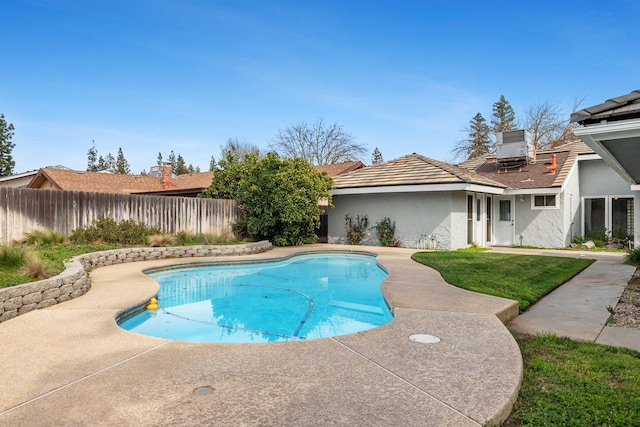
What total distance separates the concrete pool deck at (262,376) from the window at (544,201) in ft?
44.2

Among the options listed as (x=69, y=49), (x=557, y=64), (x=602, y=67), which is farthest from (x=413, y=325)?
(x=602, y=67)

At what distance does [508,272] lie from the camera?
9031 millimetres

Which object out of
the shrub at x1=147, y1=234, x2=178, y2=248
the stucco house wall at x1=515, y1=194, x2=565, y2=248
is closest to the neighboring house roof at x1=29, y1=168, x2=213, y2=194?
the shrub at x1=147, y1=234, x2=178, y2=248

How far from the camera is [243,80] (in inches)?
837

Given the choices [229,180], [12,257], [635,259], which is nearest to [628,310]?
[635,259]

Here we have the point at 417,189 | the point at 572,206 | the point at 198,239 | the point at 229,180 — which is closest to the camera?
the point at 198,239

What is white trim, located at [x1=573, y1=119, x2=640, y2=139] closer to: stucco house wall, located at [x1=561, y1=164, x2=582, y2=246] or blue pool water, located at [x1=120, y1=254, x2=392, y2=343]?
blue pool water, located at [x1=120, y1=254, x2=392, y2=343]

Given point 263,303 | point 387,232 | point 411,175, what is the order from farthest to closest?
point 387,232 < point 411,175 < point 263,303

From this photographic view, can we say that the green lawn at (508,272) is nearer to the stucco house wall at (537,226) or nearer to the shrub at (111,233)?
the stucco house wall at (537,226)

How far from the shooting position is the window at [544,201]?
54.4 ft

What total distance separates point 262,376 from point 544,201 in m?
17.0

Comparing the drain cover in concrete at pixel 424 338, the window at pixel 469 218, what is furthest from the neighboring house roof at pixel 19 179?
the drain cover in concrete at pixel 424 338

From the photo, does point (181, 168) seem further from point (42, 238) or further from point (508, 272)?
point (508, 272)

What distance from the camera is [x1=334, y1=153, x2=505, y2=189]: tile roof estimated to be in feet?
49.4
